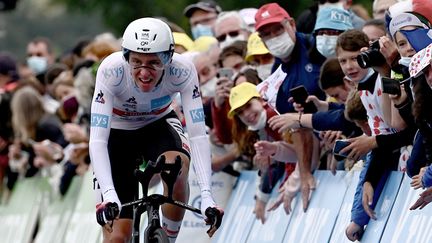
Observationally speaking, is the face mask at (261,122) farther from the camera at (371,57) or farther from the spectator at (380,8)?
the camera at (371,57)

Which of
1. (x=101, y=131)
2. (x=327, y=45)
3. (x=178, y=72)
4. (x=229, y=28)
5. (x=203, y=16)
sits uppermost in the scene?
(x=178, y=72)

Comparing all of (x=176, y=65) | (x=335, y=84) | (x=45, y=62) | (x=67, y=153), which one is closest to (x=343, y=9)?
(x=335, y=84)

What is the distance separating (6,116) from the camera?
794 inches

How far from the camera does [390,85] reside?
10383mm

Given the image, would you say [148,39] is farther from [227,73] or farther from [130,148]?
[227,73]

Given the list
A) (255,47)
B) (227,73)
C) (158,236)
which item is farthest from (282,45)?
(158,236)

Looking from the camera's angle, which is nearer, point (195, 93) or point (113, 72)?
point (113, 72)

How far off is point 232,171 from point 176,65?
3673 millimetres

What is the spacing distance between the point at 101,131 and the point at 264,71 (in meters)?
3.33

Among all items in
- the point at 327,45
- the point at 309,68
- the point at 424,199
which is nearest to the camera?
the point at 424,199

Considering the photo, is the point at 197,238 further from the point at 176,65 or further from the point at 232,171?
the point at 176,65

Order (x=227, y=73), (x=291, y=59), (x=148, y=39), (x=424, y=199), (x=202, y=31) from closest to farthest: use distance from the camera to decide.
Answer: (x=424, y=199) → (x=148, y=39) → (x=291, y=59) → (x=227, y=73) → (x=202, y=31)

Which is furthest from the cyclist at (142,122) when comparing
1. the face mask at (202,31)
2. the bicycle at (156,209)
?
the face mask at (202,31)

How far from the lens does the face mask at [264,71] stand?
14156 millimetres
